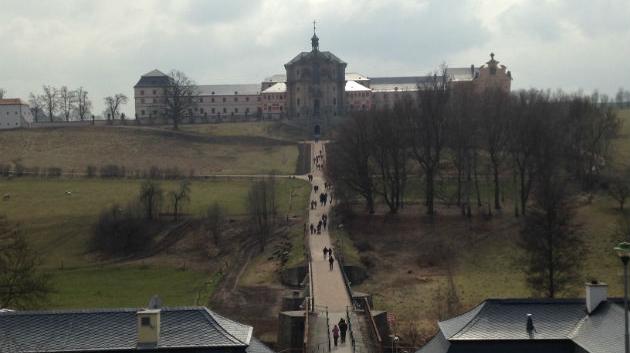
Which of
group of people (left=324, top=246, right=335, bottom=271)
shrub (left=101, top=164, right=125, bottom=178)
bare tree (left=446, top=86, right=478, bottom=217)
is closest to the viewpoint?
group of people (left=324, top=246, right=335, bottom=271)

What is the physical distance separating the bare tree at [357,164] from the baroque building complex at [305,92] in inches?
2027

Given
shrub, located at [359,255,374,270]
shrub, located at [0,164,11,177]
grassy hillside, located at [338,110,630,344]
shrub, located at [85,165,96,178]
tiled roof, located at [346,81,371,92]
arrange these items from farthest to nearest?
tiled roof, located at [346,81,371,92]
shrub, located at [0,164,11,177]
shrub, located at [85,165,96,178]
shrub, located at [359,255,374,270]
grassy hillside, located at [338,110,630,344]

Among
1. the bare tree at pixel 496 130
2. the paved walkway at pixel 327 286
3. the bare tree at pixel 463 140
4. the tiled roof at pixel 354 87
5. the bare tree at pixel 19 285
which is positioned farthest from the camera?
the tiled roof at pixel 354 87

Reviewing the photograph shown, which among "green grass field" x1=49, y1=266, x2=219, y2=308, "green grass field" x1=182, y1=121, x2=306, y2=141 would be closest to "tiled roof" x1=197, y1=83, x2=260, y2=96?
"green grass field" x1=182, y1=121, x2=306, y2=141

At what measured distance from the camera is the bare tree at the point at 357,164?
65438 millimetres

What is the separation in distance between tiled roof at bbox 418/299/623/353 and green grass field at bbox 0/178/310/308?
26.6m

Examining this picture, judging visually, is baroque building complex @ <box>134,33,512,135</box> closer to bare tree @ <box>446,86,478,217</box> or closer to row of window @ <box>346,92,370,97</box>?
row of window @ <box>346,92,370,97</box>

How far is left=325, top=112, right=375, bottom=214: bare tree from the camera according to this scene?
6544 cm

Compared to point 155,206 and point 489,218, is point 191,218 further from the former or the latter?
point 489,218

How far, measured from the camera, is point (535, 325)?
21.4 metres

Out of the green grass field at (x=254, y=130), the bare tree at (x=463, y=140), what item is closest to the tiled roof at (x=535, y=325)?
the bare tree at (x=463, y=140)

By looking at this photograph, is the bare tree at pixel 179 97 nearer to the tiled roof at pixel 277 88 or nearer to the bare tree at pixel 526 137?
the tiled roof at pixel 277 88

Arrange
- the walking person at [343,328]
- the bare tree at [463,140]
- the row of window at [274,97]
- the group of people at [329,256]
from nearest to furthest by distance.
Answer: the walking person at [343,328] → the group of people at [329,256] → the bare tree at [463,140] → the row of window at [274,97]

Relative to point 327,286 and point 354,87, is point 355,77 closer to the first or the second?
point 354,87
